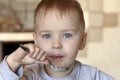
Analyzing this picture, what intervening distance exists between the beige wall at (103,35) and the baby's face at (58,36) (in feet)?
5.62

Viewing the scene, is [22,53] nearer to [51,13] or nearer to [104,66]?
[51,13]

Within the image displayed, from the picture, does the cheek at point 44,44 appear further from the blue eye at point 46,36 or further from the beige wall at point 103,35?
the beige wall at point 103,35

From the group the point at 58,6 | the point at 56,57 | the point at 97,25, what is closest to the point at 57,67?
the point at 56,57

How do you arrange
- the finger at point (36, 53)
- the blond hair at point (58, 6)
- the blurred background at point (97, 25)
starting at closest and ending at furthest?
the finger at point (36, 53) → the blond hair at point (58, 6) → the blurred background at point (97, 25)

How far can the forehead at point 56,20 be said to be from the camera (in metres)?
0.85

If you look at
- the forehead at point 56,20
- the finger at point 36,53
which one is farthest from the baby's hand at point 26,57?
the forehead at point 56,20

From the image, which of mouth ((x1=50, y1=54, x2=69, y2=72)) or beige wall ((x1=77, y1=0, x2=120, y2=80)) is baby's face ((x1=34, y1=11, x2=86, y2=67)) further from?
beige wall ((x1=77, y1=0, x2=120, y2=80))

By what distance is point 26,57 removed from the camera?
80cm

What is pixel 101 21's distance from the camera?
260 cm

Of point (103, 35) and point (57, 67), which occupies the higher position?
point (57, 67)

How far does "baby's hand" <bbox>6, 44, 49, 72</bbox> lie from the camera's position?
30.2 inches

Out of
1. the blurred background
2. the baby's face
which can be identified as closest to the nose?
the baby's face

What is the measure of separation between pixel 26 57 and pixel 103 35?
6.21 ft

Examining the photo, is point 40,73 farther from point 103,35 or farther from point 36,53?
point 103,35
